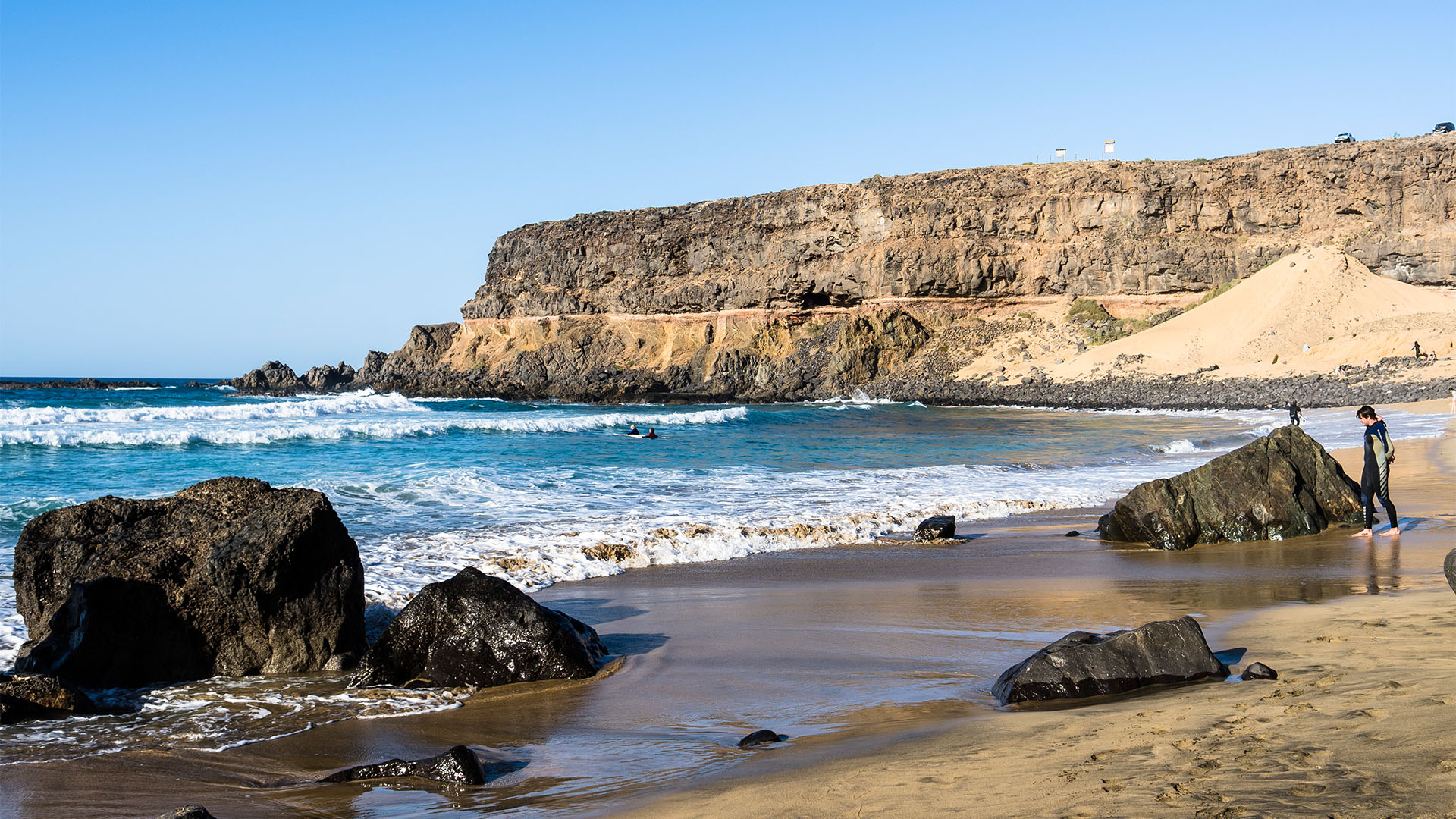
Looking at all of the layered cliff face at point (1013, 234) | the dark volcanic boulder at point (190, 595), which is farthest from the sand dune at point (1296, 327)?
the dark volcanic boulder at point (190, 595)

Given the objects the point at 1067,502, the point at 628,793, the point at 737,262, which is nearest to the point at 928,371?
the point at 737,262

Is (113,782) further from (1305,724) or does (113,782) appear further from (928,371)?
(928,371)

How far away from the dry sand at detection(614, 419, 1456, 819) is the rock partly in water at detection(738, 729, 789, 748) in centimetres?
15

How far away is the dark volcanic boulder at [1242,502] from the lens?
9.45m

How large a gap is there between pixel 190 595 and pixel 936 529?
6.93m

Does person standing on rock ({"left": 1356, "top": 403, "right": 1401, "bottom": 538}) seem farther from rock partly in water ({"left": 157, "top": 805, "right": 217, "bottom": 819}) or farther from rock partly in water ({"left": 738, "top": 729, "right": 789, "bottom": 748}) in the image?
rock partly in water ({"left": 157, "top": 805, "right": 217, "bottom": 819})

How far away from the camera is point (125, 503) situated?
5.92 m

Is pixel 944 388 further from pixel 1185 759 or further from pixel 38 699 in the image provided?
pixel 1185 759

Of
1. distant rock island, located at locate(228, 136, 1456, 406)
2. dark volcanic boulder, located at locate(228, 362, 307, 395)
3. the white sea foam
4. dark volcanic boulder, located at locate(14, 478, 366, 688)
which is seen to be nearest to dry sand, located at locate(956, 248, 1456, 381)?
distant rock island, located at locate(228, 136, 1456, 406)

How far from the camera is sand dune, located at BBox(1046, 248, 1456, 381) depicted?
134ft

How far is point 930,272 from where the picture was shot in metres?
62.9

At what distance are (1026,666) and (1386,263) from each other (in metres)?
61.7

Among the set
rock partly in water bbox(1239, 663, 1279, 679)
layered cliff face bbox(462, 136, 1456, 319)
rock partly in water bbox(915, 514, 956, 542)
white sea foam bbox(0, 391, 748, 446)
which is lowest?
rock partly in water bbox(915, 514, 956, 542)

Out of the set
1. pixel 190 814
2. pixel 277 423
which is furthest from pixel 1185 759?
pixel 277 423
